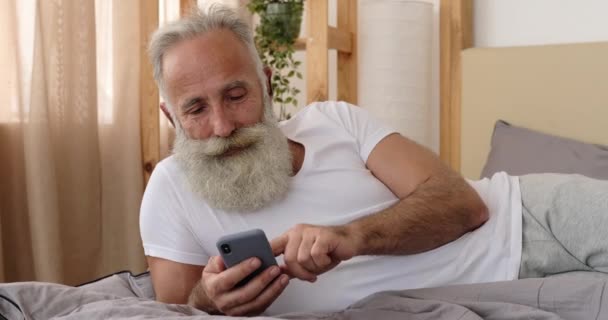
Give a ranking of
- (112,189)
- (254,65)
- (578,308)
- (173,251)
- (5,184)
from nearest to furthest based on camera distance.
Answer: (578,308) < (173,251) < (254,65) < (5,184) < (112,189)

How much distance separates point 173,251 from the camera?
1.34m

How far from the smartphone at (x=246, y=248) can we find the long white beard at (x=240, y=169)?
0.94ft

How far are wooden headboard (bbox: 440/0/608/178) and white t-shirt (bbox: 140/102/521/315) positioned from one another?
778 mm

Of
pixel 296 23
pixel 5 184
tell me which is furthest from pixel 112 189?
pixel 296 23

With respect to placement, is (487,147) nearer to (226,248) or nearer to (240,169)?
(240,169)

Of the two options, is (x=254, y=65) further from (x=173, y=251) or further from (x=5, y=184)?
(x=5, y=184)

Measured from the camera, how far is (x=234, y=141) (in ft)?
4.55

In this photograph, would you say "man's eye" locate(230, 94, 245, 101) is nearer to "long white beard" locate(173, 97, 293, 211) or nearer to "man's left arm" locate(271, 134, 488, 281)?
"long white beard" locate(173, 97, 293, 211)

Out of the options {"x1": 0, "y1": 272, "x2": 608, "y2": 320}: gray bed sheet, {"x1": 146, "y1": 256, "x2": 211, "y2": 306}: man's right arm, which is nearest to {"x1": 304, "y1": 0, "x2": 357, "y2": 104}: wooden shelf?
{"x1": 146, "y1": 256, "x2": 211, "y2": 306}: man's right arm

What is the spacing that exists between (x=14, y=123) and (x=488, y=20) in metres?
1.55

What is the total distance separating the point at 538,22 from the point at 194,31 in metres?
1.40

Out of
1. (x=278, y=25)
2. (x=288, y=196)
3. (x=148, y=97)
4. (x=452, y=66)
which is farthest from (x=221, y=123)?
(x=452, y=66)

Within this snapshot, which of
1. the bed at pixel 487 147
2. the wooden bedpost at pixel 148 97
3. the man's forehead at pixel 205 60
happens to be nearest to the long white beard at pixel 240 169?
the man's forehead at pixel 205 60

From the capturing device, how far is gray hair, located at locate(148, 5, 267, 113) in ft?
4.73
